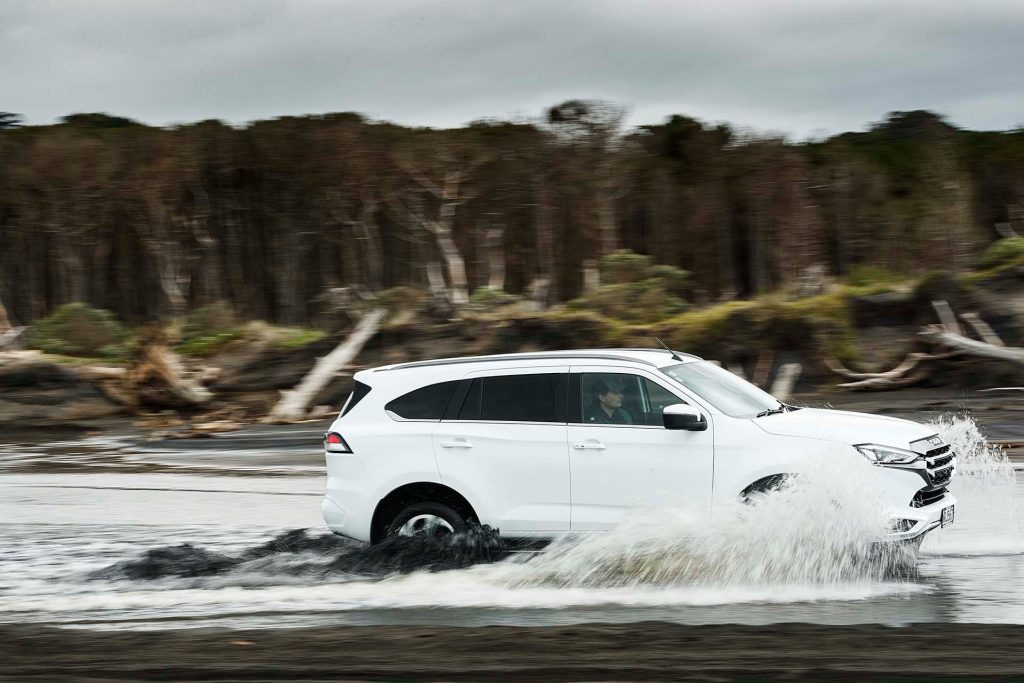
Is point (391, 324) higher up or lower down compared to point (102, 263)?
lower down

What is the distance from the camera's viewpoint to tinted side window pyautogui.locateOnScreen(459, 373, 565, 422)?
348 inches

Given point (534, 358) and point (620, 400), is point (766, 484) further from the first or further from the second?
point (534, 358)

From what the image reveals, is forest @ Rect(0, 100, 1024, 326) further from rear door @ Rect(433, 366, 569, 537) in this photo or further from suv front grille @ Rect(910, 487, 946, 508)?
suv front grille @ Rect(910, 487, 946, 508)

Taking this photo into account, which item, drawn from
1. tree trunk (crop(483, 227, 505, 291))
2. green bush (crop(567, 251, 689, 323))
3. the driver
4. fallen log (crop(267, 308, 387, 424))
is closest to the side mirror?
the driver

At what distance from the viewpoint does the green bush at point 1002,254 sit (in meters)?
26.2

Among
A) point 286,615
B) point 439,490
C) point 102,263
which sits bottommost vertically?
point 286,615

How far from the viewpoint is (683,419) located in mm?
8227

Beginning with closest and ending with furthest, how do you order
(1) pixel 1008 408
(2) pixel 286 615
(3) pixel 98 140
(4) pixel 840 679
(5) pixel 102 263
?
(4) pixel 840 679 < (2) pixel 286 615 < (1) pixel 1008 408 < (3) pixel 98 140 < (5) pixel 102 263

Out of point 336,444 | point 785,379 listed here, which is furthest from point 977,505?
point 785,379

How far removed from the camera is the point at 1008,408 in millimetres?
20312

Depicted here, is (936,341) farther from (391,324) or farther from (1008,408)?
(391,324)

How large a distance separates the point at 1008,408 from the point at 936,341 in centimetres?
320

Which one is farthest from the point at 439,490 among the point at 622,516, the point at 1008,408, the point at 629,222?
the point at 629,222

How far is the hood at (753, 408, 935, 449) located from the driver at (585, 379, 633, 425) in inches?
38.3
